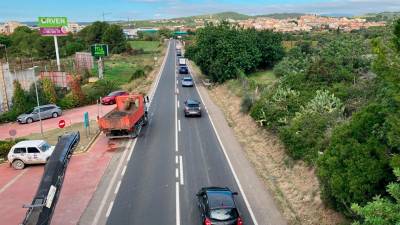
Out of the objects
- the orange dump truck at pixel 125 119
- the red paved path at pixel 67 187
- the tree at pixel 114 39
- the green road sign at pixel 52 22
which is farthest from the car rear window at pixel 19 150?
the tree at pixel 114 39

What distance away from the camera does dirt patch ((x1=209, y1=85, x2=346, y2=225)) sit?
51.4ft

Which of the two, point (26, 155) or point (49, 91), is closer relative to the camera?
point (26, 155)

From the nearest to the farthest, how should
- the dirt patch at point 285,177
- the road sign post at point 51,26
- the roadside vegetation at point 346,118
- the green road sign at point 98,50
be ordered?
the roadside vegetation at point 346,118 < the dirt patch at point 285,177 < the road sign post at point 51,26 < the green road sign at point 98,50

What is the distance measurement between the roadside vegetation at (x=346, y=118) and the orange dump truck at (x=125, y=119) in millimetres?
8409

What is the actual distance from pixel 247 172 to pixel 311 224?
622 cm

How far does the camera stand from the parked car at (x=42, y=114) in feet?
117

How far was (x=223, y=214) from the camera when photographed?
14180 mm

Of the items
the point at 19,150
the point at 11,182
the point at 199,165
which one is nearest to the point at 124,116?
the point at 19,150

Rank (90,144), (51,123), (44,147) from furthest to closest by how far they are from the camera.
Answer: (51,123) < (90,144) < (44,147)

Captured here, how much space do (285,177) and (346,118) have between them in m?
5.05

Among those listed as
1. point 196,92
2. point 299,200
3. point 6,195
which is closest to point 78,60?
point 196,92

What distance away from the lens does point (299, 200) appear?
17.2m

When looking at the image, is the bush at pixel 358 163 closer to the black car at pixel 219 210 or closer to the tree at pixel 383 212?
the black car at pixel 219 210

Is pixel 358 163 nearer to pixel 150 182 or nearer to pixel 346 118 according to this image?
pixel 346 118
